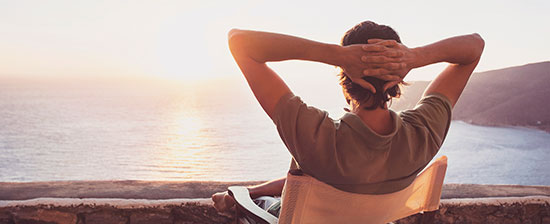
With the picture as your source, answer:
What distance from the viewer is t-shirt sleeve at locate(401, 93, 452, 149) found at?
1.06 m

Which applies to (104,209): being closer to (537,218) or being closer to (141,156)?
(537,218)

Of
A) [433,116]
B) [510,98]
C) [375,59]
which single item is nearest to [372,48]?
[375,59]

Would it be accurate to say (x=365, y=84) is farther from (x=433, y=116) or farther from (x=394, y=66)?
(x=433, y=116)

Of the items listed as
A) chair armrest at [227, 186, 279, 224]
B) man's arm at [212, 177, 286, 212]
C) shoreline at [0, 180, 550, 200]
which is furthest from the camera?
shoreline at [0, 180, 550, 200]

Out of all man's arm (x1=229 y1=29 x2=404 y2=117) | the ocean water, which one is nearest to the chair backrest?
man's arm (x1=229 y1=29 x2=404 y2=117)

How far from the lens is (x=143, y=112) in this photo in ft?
73.7

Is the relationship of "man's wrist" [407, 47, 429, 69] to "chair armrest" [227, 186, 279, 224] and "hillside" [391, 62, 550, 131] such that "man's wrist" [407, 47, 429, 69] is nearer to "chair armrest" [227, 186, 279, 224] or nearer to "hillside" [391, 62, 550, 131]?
"chair armrest" [227, 186, 279, 224]

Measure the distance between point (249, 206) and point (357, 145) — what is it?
0.51m

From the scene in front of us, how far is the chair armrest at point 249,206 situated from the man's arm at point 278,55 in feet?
1.35

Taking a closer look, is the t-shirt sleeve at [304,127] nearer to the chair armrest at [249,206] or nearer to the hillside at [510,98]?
the chair armrest at [249,206]

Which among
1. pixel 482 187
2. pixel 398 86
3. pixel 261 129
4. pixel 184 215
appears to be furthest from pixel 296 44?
pixel 261 129

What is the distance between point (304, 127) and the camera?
900 millimetres

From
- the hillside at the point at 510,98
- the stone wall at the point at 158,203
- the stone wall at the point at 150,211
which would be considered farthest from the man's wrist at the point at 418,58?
the hillside at the point at 510,98

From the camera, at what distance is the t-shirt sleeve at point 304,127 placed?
35.6 inches
